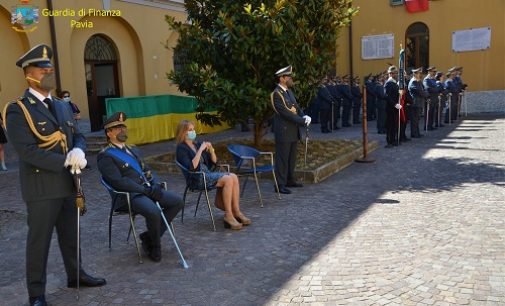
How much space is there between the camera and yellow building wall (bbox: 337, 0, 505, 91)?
18297 mm

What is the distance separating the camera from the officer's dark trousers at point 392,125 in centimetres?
1128

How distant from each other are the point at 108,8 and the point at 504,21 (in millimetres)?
14190

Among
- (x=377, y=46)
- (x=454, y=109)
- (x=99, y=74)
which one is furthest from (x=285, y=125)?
(x=377, y=46)

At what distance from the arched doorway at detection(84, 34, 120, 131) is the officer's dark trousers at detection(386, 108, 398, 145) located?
8814 mm

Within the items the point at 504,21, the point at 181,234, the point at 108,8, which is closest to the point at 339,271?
the point at 181,234

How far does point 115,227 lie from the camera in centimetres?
593

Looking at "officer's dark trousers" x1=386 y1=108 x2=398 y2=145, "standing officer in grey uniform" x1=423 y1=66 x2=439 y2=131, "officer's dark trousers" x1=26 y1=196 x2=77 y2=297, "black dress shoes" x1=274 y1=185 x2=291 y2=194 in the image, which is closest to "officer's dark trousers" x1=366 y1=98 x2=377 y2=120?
"standing officer in grey uniform" x1=423 y1=66 x2=439 y2=131

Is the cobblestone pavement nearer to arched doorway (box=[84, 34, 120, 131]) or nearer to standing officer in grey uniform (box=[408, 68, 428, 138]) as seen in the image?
standing officer in grey uniform (box=[408, 68, 428, 138])

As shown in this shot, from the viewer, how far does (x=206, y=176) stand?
5.63m

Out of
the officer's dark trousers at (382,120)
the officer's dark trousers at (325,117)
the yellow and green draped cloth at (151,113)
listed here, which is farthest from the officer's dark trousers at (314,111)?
the yellow and green draped cloth at (151,113)

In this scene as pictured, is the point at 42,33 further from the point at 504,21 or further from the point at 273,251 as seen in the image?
the point at 504,21

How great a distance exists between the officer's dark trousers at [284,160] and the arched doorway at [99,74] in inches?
360

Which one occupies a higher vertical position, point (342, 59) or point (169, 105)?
point (342, 59)

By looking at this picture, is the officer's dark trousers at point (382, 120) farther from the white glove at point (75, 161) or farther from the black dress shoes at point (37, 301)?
the black dress shoes at point (37, 301)
